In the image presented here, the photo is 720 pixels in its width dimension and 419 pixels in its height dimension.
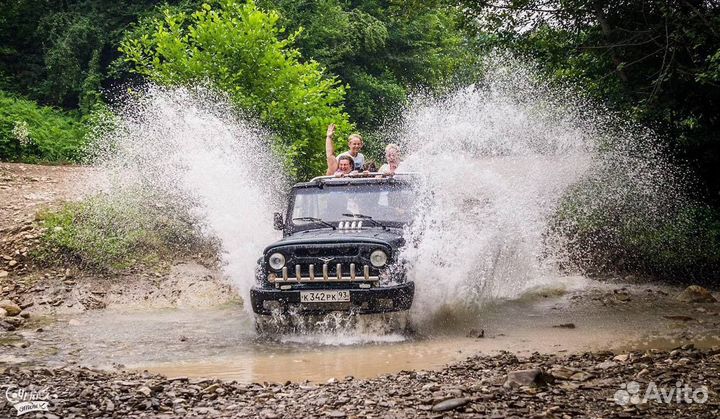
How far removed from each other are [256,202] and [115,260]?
8.88 feet

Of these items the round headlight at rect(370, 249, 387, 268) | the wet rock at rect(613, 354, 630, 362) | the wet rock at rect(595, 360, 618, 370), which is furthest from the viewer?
the round headlight at rect(370, 249, 387, 268)

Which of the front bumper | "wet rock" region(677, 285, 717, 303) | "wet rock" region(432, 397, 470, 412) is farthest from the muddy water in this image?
"wet rock" region(432, 397, 470, 412)

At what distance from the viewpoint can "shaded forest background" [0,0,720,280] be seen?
11.5 meters

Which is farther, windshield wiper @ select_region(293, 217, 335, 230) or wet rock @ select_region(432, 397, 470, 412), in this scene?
windshield wiper @ select_region(293, 217, 335, 230)

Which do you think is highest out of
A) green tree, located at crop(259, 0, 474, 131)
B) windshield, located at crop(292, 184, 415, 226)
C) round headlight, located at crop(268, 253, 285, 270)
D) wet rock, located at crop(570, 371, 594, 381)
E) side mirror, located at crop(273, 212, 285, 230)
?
green tree, located at crop(259, 0, 474, 131)

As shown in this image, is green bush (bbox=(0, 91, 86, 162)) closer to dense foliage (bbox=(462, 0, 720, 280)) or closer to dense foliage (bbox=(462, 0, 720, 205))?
dense foliage (bbox=(462, 0, 720, 205))

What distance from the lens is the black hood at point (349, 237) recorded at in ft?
27.7

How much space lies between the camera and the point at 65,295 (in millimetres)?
11523

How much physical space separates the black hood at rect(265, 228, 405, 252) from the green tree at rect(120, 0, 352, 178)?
675 centimetres

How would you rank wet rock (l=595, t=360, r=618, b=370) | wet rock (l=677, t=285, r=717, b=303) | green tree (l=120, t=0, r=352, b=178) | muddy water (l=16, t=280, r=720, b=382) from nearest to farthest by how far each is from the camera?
1. wet rock (l=595, t=360, r=618, b=370)
2. muddy water (l=16, t=280, r=720, b=382)
3. wet rock (l=677, t=285, r=717, b=303)
4. green tree (l=120, t=0, r=352, b=178)

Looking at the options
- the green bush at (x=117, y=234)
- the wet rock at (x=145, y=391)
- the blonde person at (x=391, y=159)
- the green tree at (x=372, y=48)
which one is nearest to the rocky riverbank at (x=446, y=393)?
the wet rock at (x=145, y=391)

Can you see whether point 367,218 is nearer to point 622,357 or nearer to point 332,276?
point 332,276

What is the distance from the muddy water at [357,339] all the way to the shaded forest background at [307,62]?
2.88 metres

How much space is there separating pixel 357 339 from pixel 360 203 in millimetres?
1966
